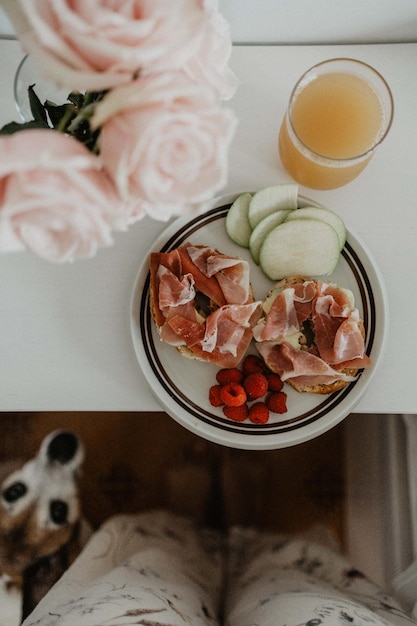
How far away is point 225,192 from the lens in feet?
3.09

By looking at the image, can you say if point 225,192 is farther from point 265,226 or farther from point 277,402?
point 277,402

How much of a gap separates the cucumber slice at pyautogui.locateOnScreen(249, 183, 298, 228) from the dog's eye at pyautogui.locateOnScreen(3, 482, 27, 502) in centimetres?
108

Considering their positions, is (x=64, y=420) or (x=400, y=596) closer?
(x=400, y=596)

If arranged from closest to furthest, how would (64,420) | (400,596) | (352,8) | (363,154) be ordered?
(363,154) → (352,8) → (400,596) → (64,420)

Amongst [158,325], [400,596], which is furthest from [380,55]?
[400,596]

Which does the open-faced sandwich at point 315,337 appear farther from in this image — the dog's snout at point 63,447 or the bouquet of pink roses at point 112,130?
the dog's snout at point 63,447

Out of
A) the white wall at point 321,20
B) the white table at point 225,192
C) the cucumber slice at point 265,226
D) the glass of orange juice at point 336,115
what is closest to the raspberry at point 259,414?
the white table at point 225,192

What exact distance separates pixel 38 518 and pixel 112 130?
53.5 inches

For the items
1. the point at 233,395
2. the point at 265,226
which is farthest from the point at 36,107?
the point at 233,395

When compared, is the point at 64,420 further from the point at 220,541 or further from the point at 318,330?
the point at 318,330

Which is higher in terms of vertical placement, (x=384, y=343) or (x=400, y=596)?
(x=384, y=343)

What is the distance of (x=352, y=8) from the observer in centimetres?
89

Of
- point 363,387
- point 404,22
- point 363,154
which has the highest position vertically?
point 404,22

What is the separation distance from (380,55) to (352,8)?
0.37ft
